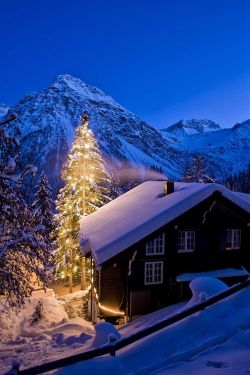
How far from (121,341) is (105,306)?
15798 millimetres

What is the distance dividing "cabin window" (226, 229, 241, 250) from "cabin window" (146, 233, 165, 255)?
4.90 metres

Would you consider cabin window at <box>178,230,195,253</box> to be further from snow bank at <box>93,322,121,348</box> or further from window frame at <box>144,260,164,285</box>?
snow bank at <box>93,322,121,348</box>

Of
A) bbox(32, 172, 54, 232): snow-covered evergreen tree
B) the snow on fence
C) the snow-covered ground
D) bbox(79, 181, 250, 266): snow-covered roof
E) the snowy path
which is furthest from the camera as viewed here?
bbox(32, 172, 54, 232): snow-covered evergreen tree

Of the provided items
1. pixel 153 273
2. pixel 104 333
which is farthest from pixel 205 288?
pixel 153 273

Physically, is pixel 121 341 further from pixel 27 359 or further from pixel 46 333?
pixel 46 333

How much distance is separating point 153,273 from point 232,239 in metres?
6.20

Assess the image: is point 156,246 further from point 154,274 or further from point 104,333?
point 104,333

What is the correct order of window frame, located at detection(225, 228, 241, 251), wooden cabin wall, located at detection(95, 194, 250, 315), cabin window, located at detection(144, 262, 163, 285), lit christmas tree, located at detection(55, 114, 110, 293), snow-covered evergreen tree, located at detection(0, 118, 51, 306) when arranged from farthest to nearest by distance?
1. lit christmas tree, located at detection(55, 114, 110, 293)
2. window frame, located at detection(225, 228, 241, 251)
3. cabin window, located at detection(144, 262, 163, 285)
4. wooden cabin wall, located at detection(95, 194, 250, 315)
5. snow-covered evergreen tree, located at detection(0, 118, 51, 306)

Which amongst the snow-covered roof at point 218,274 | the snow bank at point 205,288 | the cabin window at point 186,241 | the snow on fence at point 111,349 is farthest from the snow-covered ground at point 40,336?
the cabin window at point 186,241

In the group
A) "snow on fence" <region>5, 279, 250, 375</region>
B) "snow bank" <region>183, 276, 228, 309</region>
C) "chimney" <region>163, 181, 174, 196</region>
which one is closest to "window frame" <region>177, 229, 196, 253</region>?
"chimney" <region>163, 181, 174, 196</region>

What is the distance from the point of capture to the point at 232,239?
26891 mm

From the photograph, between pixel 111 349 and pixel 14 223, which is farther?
pixel 14 223

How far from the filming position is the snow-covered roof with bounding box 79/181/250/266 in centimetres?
2272

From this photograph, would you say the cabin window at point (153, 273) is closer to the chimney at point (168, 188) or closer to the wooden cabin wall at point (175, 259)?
the wooden cabin wall at point (175, 259)
